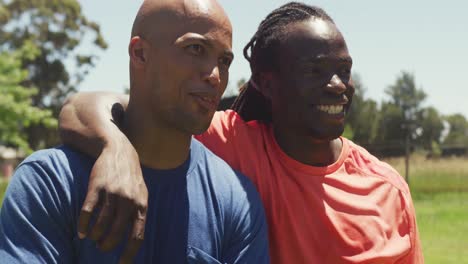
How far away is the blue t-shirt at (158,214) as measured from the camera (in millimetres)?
2301

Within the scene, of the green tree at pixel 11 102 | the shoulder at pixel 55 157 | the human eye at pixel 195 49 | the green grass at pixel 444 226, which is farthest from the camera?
the green tree at pixel 11 102

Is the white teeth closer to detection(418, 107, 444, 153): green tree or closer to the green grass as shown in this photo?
the green grass

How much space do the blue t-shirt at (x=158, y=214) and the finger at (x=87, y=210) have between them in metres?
0.20

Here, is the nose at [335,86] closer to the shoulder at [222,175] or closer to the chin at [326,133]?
the chin at [326,133]

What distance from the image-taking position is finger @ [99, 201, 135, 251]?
2.13 meters

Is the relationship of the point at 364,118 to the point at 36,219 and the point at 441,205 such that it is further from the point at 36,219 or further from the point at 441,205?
the point at 36,219

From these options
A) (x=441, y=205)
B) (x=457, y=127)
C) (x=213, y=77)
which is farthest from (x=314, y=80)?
(x=457, y=127)

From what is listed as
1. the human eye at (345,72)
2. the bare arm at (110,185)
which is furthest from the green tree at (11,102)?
the bare arm at (110,185)

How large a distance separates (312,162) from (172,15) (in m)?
0.95

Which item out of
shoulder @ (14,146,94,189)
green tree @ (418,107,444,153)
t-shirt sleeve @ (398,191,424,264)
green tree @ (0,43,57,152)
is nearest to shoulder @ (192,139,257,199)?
shoulder @ (14,146,94,189)

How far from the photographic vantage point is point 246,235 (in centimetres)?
258

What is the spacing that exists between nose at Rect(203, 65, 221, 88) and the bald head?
179 mm

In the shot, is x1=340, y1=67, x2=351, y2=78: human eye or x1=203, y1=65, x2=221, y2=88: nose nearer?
x1=203, y1=65, x2=221, y2=88: nose

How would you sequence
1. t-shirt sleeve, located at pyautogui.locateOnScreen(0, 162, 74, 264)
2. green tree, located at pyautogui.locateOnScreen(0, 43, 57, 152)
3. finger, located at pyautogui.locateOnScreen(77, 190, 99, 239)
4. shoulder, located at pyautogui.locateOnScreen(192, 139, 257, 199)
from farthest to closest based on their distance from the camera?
green tree, located at pyautogui.locateOnScreen(0, 43, 57, 152), shoulder, located at pyautogui.locateOnScreen(192, 139, 257, 199), t-shirt sleeve, located at pyautogui.locateOnScreen(0, 162, 74, 264), finger, located at pyautogui.locateOnScreen(77, 190, 99, 239)
